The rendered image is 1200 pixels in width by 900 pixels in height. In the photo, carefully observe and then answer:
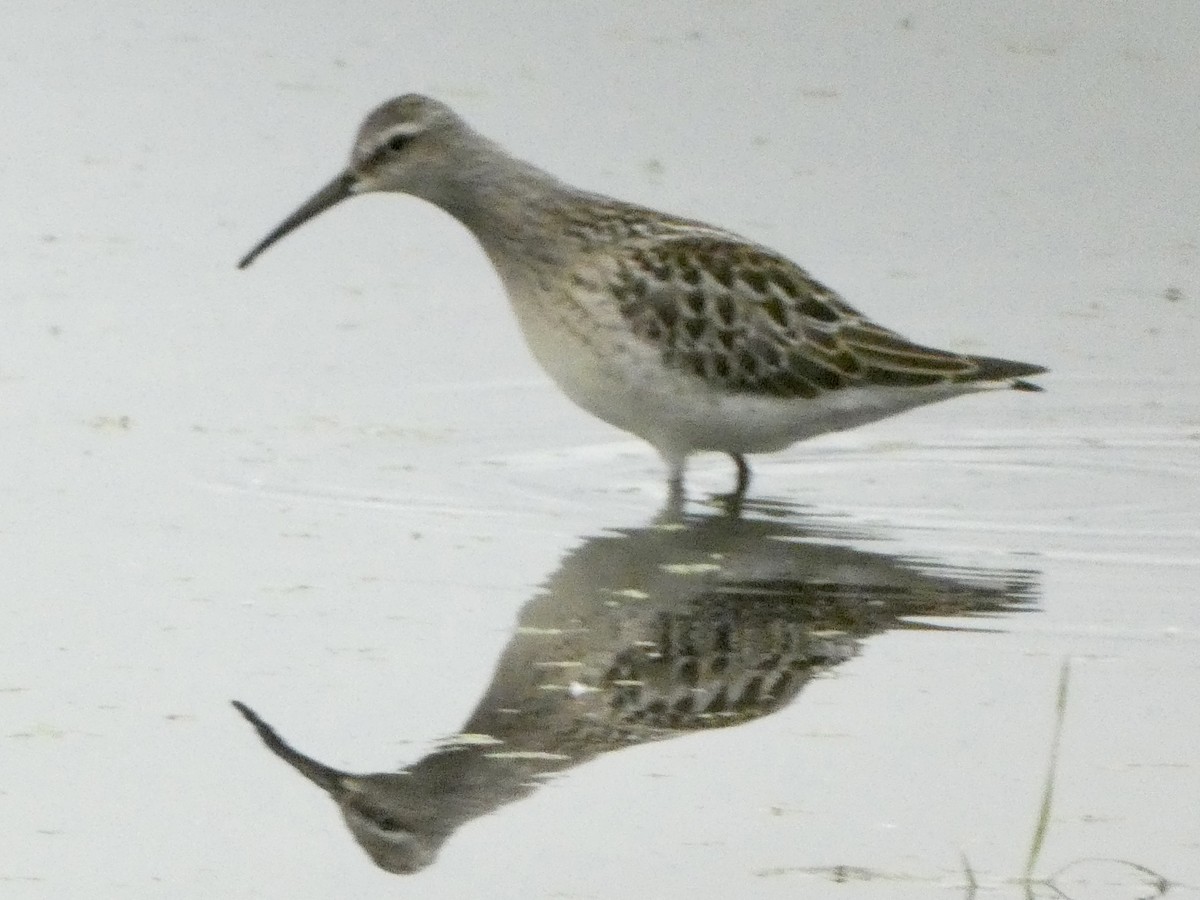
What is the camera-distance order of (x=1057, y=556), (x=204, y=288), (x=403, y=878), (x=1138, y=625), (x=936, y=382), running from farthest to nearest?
(x=204, y=288) < (x=936, y=382) < (x=1057, y=556) < (x=1138, y=625) < (x=403, y=878)

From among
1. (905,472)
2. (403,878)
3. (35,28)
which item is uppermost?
(35,28)

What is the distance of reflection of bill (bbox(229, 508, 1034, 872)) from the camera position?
7082mm

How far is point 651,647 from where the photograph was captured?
26.9ft

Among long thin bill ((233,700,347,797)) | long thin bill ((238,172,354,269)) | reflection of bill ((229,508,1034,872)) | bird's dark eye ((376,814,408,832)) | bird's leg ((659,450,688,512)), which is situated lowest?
bird's dark eye ((376,814,408,832))

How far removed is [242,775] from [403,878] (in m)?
0.76

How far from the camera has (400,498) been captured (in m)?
9.89

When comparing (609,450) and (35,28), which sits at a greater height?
(35,28)

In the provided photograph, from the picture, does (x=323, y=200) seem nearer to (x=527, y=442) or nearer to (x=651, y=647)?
(x=527, y=442)

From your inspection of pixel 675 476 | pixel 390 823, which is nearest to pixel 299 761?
pixel 390 823

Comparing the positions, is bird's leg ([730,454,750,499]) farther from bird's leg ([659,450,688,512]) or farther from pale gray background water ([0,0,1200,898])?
bird's leg ([659,450,688,512])

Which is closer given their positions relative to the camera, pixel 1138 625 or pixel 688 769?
pixel 688 769

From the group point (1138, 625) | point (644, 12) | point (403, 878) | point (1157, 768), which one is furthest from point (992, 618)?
point (644, 12)

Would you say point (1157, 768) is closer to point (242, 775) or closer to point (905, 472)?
point (242, 775)

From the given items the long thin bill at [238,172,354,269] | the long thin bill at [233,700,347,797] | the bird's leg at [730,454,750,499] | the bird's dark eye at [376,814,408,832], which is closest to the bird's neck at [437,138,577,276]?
the long thin bill at [238,172,354,269]
